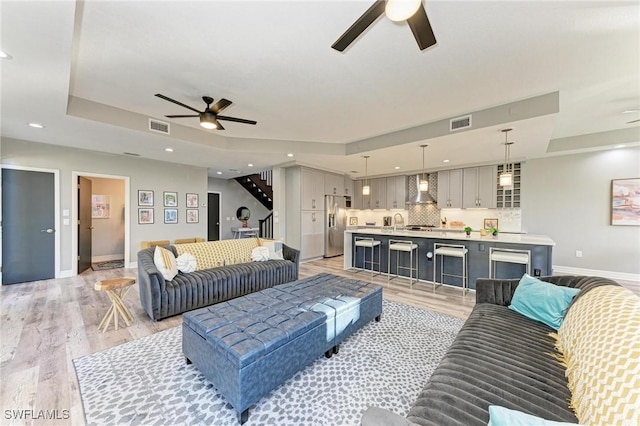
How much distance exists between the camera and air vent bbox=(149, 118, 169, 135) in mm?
4105

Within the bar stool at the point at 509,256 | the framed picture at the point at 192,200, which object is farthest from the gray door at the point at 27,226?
the bar stool at the point at 509,256

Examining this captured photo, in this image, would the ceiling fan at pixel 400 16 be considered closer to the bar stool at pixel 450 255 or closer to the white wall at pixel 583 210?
the bar stool at pixel 450 255

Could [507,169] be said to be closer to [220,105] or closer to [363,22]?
[363,22]

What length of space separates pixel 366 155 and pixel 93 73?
15.0ft

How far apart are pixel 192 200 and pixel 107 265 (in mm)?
2517

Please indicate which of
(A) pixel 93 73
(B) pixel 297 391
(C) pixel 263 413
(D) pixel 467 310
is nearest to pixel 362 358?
(B) pixel 297 391

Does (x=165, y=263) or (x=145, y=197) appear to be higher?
(x=145, y=197)

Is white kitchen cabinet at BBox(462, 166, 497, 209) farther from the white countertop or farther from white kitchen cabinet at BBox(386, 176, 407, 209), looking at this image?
the white countertop

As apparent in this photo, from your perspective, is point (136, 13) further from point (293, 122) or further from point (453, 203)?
point (453, 203)

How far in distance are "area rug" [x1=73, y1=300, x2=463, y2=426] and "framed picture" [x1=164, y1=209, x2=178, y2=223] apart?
180 inches

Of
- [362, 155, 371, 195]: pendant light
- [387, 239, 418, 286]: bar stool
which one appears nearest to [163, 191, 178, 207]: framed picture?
[362, 155, 371, 195]: pendant light

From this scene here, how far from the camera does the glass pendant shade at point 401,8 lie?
4.99 ft

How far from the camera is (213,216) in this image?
9.12 m

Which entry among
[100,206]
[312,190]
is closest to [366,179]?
[312,190]
